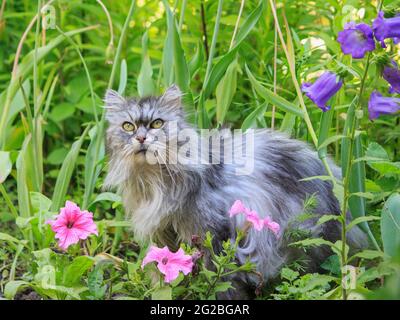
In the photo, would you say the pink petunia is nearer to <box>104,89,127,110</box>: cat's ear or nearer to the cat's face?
the cat's face

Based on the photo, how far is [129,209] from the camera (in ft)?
10.1

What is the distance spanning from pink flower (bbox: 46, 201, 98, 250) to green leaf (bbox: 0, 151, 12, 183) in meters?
0.59

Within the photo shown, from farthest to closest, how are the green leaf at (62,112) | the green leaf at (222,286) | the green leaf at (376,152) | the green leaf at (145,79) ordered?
the green leaf at (62,112), the green leaf at (145,79), the green leaf at (376,152), the green leaf at (222,286)

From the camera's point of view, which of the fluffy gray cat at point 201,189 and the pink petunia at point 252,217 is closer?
the pink petunia at point 252,217

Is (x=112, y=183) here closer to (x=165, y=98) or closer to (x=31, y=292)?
(x=165, y=98)

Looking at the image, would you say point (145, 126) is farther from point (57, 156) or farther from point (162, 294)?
point (57, 156)

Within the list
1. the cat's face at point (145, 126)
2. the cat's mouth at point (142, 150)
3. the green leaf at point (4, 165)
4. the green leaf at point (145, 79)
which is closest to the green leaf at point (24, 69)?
the green leaf at point (4, 165)

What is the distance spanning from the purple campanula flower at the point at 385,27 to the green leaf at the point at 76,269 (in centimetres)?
123

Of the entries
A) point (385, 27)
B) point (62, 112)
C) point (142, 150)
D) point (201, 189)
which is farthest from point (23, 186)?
point (385, 27)

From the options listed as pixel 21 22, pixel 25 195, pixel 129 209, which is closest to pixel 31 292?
pixel 25 195

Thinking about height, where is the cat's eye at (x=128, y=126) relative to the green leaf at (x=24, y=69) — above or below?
below

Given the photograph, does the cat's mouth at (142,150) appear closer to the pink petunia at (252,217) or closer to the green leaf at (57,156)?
the pink petunia at (252,217)

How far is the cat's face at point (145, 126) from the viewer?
112 inches

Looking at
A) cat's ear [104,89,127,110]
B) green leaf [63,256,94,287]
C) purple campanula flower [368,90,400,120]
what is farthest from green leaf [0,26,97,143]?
purple campanula flower [368,90,400,120]
